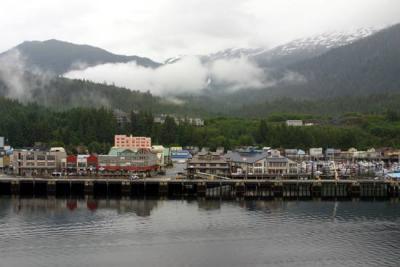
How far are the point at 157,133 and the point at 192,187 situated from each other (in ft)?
148

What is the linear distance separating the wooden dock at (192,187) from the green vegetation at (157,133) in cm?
2877

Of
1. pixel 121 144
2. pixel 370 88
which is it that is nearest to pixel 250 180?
pixel 121 144

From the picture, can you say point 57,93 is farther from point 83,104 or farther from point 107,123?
point 107,123

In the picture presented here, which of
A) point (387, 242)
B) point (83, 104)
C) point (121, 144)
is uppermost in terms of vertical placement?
point (83, 104)

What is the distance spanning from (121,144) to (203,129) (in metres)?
18.8

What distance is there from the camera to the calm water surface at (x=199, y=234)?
→ 30.8m

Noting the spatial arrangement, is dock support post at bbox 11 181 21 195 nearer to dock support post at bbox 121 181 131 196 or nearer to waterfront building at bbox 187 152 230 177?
dock support post at bbox 121 181 131 196

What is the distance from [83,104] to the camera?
145875mm

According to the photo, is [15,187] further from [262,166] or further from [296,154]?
[296,154]

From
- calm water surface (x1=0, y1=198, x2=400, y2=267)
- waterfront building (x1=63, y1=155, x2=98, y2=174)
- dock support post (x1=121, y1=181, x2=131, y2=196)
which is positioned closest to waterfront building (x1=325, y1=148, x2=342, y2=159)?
waterfront building (x1=63, y1=155, x2=98, y2=174)

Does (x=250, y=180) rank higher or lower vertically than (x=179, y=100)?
lower

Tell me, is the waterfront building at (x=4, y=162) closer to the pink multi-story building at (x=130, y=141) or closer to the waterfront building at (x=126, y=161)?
the waterfront building at (x=126, y=161)

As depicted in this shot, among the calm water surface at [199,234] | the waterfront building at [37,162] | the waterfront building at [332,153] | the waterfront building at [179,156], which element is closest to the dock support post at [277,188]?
the calm water surface at [199,234]

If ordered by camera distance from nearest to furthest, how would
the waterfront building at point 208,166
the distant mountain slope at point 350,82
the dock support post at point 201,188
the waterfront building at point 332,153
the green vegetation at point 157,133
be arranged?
1. the dock support post at point 201,188
2. the waterfront building at point 208,166
3. the waterfront building at point 332,153
4. the green vegetation at point 157,133
5. the distant mountain slope at point 350,82
